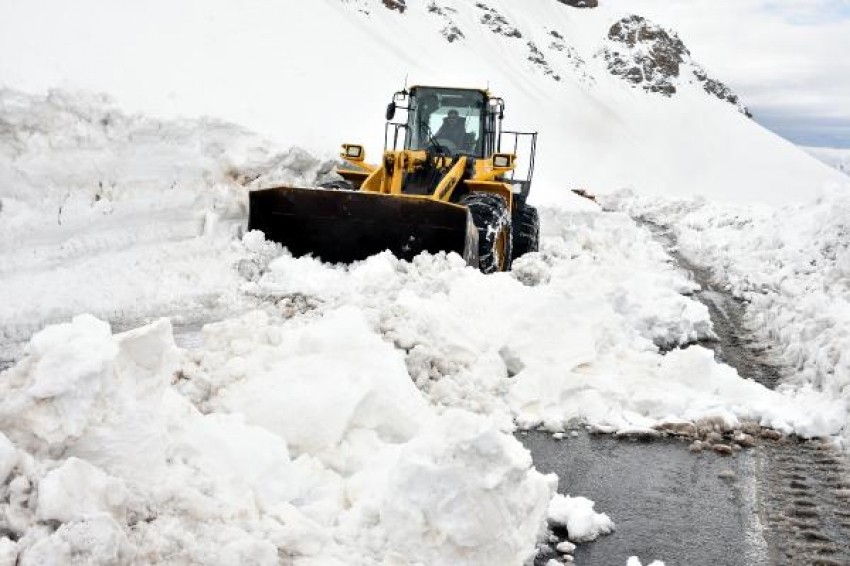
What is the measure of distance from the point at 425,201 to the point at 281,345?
3488mm

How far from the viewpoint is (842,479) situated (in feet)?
14.4

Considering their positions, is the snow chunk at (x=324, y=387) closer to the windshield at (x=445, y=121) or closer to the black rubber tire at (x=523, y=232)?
the windshield at (x=445, y=121)

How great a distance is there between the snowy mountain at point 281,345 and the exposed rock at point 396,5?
3007 cm

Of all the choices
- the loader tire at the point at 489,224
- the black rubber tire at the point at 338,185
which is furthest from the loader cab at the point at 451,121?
the loader tire at the point at 489,224

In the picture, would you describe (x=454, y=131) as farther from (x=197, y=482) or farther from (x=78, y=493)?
(x=78, y=493)

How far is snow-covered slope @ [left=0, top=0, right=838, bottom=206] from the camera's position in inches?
503

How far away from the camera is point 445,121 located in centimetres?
1055

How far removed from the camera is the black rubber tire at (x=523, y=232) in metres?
11.1

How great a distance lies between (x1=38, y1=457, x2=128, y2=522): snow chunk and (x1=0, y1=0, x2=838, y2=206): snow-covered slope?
7965 mm

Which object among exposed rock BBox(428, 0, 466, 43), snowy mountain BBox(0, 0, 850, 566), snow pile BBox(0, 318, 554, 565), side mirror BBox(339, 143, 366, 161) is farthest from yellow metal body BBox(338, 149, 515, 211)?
exposed rock BBox(428, 0, 466, 43)

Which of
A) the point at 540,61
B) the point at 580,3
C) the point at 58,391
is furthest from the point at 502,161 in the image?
the point at 580,3

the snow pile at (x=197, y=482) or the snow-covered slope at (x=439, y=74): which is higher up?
the snow-covered slope at (x=439, y=74)

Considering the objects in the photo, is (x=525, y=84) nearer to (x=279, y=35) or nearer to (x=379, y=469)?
(x=279, y=35)

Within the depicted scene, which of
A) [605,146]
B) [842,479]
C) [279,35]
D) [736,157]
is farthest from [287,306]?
[736,157]
